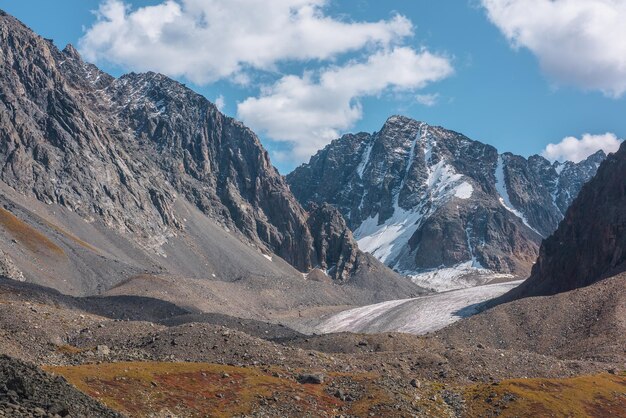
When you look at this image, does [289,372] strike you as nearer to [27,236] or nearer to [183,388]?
[183,388]

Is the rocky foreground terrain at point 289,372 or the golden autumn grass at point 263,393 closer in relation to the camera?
the golden autumn grass at point 263,393

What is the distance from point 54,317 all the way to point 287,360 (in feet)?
107

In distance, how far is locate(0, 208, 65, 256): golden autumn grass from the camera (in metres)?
178

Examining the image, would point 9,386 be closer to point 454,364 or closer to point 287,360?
point 287,360

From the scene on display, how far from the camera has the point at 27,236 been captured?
181 metres

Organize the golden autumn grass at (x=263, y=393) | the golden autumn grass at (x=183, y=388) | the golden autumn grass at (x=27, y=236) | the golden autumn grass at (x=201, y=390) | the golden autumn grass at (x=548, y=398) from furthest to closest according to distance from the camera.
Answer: the golden autumn grass at (x=27, y=236), the golden autumn grass at (x=548, y=398), the golden autumn grass at (x=263, y=393), the golden autumn grass at (x=201, y=390), the golden autumn grass at (x=183, y=388)

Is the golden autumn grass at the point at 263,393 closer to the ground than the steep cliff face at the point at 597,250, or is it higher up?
closer to the ground

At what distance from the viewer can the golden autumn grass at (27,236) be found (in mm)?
177750

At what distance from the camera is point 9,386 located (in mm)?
34344

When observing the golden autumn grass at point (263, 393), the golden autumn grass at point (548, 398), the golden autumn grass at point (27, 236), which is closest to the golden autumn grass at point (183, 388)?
the golden autumn grass at point (263, 393)

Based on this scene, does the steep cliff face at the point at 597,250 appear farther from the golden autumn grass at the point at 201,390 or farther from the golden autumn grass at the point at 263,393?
the golden autumn grass at the point at 201,390

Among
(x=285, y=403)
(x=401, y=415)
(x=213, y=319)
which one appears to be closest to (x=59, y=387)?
(x=285, y=403)

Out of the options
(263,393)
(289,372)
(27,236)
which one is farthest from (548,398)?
(27,236)

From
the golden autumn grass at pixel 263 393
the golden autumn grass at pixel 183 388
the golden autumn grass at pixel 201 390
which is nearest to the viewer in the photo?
the golden autumn grass at pixel 183 388
